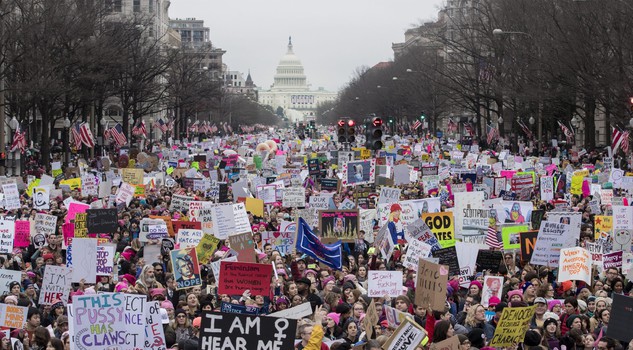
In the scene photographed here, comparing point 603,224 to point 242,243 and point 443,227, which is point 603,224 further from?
point 242,243

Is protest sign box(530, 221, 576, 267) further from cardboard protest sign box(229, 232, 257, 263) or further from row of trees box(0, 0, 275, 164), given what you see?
row of trees box(0, 0, 275, 164)

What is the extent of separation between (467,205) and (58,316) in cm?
961

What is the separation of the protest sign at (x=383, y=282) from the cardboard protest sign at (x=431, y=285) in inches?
22.9

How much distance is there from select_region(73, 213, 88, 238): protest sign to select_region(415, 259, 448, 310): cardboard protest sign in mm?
8667

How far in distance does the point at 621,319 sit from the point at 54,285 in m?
6.55

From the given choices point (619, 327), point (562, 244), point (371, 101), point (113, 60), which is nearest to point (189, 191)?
point (562, 244)

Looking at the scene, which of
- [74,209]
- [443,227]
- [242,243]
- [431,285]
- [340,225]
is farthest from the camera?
[74,209]

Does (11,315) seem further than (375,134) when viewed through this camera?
No

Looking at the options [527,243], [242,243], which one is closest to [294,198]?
[242,243]

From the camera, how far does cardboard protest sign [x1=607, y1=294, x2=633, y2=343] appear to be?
14.5 meters

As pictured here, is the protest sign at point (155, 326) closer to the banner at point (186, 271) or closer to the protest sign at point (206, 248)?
the banner at point (186, 271)

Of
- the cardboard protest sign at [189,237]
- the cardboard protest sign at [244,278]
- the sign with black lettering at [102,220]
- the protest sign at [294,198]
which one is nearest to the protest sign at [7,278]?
the cardboard protest sign at [244,278]

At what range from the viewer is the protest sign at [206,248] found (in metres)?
21.2

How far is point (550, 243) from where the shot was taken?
67.2 ft
